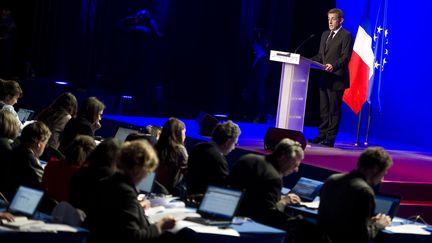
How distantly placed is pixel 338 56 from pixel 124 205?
621 cm

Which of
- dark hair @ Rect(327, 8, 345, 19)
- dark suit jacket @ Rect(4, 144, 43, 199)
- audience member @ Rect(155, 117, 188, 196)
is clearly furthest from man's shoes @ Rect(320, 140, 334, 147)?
dark suit jacket @ Rect(4, 144, 43, 199)

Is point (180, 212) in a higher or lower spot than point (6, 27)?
lower

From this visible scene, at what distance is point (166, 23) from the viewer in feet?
47.8

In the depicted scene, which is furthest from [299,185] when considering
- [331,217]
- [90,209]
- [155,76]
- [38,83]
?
[155,76]

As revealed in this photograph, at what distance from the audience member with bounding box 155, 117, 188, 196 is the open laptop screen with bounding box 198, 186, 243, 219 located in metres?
1.47

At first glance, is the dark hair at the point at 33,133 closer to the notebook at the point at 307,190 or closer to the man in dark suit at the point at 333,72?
the notebook at the point at 307,190

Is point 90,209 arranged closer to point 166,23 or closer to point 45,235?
point 45,235

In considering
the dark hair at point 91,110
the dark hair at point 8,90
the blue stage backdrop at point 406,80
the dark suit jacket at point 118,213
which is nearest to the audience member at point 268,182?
the dark suit jacket at point 118,213

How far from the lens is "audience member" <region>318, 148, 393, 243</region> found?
5258mm

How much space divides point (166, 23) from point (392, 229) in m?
9.32

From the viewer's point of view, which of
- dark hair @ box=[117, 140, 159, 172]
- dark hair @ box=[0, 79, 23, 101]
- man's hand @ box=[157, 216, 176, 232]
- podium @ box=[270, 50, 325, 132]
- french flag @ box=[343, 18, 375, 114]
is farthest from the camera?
french flag @ box=[343, 18, 375, 114]

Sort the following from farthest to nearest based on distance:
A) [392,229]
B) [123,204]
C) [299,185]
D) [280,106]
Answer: [280,106]
[299,185]
[392,229]
[123,204]

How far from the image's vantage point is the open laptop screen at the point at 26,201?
16.6 ft

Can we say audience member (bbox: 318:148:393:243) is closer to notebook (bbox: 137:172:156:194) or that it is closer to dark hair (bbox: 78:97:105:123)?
notebook (bbox: 137:172:156:194)
